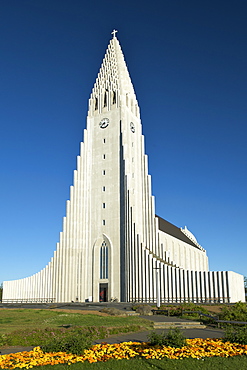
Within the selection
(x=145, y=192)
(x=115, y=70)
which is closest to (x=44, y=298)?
(x=145, y=192)

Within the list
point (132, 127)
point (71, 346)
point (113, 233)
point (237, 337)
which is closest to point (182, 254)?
point (113, 233)

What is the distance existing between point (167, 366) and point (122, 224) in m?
43.4

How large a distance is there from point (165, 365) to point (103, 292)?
148 feet

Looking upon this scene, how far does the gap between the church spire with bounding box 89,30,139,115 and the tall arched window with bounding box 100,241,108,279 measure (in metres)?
23.3

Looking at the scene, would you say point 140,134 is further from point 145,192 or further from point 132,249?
point 132,249

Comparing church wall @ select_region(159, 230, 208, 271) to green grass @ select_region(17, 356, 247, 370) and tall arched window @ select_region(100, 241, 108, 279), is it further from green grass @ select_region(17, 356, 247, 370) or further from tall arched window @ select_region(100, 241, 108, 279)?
green grass @ select_region(17, 356, 247, 370)

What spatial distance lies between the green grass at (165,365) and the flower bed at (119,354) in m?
0.36

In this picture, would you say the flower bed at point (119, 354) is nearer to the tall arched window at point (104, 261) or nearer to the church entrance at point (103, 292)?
the church entrance at point (103, 292)

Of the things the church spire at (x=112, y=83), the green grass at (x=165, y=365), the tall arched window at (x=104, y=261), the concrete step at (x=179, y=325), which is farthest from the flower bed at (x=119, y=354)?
the church spire at (x=112, y=83)

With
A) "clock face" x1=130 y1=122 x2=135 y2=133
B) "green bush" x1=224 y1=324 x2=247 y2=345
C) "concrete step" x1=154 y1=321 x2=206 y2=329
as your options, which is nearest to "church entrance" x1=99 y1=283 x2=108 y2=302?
"clock face" x1=130 y1=122 x2=135 y2=133

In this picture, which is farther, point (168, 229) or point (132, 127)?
point (168, 229)

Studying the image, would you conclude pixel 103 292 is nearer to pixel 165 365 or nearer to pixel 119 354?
pixel 119 354

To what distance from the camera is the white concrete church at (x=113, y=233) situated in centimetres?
4722

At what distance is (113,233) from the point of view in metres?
53.4
